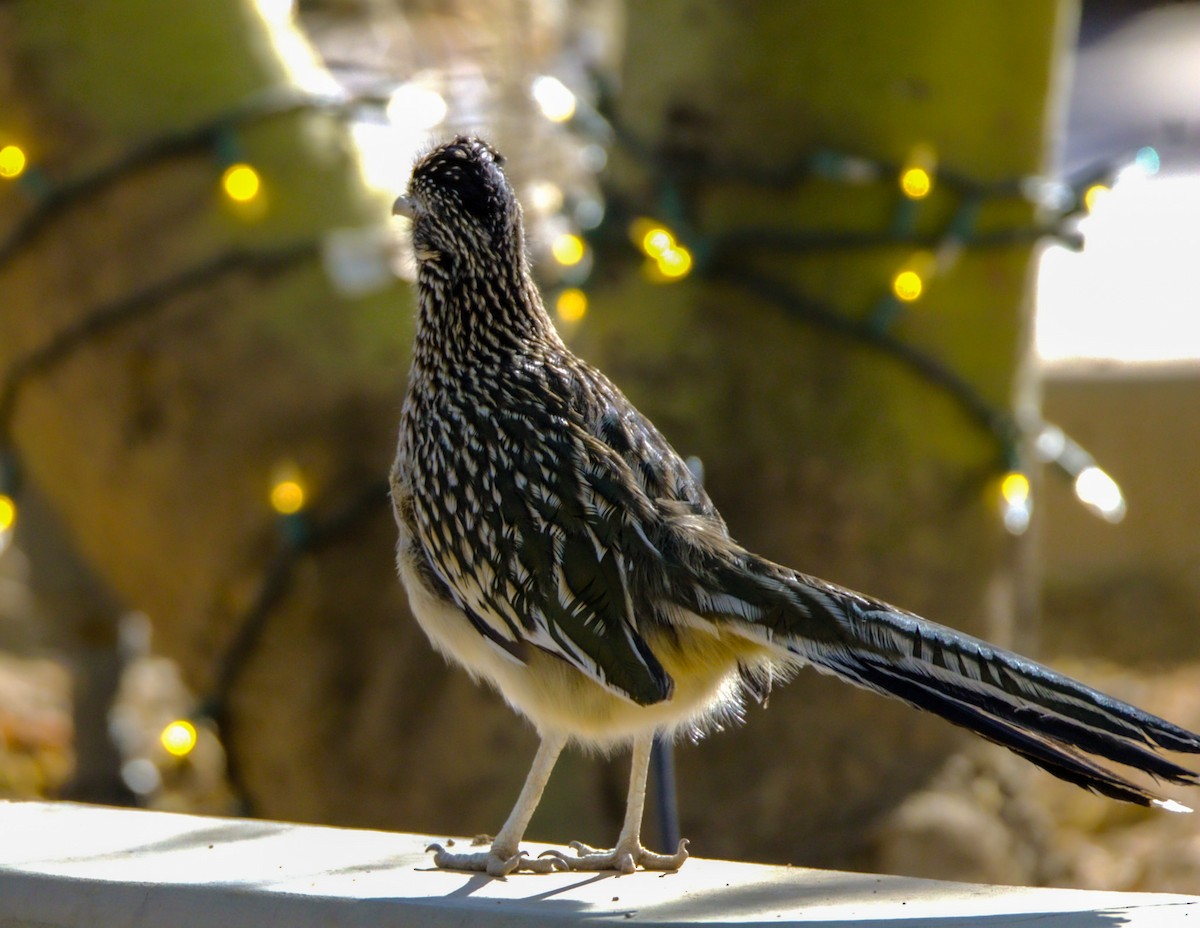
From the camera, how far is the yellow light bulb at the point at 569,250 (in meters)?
5.26

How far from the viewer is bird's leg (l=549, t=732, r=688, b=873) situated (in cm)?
306

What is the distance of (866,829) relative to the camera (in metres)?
5.11

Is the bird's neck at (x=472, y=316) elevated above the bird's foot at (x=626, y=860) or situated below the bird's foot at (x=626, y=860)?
above

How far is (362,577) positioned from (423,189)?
6.85 feet

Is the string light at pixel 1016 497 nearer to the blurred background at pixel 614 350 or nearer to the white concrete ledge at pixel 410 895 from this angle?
the blurred background at pixel 614 350

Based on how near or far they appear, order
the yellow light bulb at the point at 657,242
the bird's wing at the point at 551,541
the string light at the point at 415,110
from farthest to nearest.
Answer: the string light at the point at 415,110, the yellow light bulb at the point at 657,242, the bird's wing at the point at 551,541

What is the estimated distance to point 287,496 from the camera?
503 cm

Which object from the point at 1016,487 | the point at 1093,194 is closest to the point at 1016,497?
the point at 1016,487

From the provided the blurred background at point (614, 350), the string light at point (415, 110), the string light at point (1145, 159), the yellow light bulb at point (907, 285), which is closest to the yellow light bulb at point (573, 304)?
the blurred background at point (614, 350)

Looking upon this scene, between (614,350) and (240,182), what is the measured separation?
1299mm

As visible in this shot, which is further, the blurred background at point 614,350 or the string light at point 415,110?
the string light at point 415,110

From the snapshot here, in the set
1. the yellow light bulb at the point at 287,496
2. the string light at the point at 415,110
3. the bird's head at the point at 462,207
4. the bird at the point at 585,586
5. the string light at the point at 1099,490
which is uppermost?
the string light at the point at 415,110

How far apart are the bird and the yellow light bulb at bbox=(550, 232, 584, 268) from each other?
1.84 m

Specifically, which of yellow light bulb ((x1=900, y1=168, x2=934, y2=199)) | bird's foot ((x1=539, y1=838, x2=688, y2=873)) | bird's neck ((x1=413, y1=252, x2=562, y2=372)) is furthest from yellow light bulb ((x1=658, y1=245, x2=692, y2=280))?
bird's foot ((x1=539, y1=838, x2=688, y2=873))
